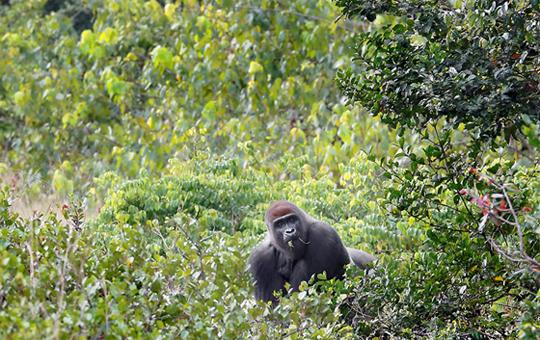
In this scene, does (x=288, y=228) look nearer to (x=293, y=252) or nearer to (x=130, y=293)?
(x=293, y=252)

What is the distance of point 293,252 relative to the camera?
6324 mm

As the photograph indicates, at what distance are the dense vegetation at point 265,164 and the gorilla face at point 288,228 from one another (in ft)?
1.88

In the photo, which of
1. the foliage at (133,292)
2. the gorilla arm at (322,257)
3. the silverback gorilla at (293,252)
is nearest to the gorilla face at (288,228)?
the silverback gorilla at (293,252)

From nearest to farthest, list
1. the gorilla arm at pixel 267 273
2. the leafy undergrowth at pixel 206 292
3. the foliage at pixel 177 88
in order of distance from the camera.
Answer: the leafy undergrowth at pixel 206 292
the gorilla arm at pixel 267 273
the foliage at pixel 177 88

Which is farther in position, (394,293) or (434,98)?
(394,293)

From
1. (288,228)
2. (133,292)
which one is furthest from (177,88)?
(133,292)

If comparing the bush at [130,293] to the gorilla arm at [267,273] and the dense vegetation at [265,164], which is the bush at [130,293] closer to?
the dense vegetation at [265,164]

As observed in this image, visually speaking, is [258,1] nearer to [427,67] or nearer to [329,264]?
[329,264]

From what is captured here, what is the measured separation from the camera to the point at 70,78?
13.6 m

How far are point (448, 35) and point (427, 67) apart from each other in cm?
15

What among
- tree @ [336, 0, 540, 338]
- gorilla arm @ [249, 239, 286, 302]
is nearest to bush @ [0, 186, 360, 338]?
tree @ [336, 0, 540, 338]

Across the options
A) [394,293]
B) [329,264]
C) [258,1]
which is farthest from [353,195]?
[258,1]

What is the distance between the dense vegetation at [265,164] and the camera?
3721 mm

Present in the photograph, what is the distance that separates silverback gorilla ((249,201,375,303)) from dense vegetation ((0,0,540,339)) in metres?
0.38
